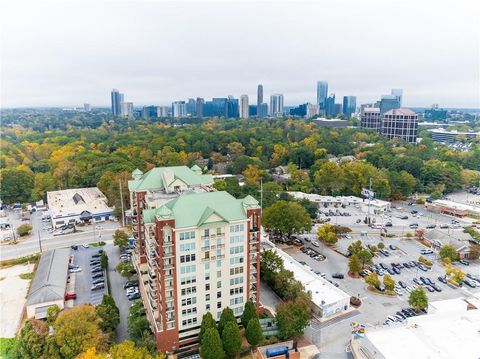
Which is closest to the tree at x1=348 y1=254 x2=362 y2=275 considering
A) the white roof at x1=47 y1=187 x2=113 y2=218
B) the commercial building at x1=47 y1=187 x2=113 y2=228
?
the commercial building at x1=47 y1=187 x2=113 y2=228

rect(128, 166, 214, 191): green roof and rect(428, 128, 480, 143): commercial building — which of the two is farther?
rect(428, 128, 480, 143): commercial building

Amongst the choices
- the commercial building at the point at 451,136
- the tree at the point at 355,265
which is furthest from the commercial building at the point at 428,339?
the commercial building at the point at 451,136

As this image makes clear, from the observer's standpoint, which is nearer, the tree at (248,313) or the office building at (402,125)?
the tree at (248,313)

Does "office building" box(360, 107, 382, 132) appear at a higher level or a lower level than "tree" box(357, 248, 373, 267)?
higher

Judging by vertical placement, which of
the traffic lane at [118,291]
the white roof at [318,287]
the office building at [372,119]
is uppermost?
the office building at [372,119]

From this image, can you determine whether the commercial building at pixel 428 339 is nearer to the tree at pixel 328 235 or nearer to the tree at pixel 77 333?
the tree at pixel 328 235

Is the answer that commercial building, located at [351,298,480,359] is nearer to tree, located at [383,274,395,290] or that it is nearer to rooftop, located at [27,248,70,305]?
tree, located at [383,274,395,290]
